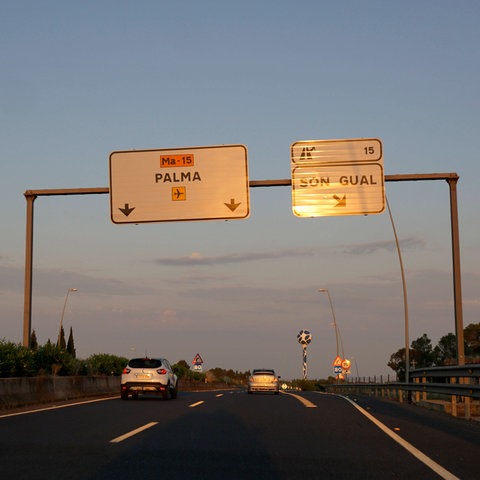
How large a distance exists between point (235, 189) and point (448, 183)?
592 centimetres

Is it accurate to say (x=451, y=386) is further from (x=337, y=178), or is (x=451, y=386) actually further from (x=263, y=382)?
(x=263, y=382)

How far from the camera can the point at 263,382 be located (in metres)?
32.6

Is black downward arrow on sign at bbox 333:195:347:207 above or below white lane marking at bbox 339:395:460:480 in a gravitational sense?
above

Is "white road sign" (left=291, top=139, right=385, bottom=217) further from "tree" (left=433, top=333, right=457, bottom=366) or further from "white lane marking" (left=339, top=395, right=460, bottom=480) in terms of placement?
"tree" (left=433, top=333, right=457, bottom=366)

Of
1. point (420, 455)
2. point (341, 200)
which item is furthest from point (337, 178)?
point (420, 455)

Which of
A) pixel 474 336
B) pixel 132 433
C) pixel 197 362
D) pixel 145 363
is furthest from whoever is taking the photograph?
pixel 474 336

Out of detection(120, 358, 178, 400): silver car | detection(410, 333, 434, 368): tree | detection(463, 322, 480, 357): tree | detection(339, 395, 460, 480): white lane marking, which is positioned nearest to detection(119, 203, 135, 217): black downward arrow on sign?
detection(120, 358, 178, 400): silver car

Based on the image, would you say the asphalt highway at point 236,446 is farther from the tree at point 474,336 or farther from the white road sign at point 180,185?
the tree at point 474,336

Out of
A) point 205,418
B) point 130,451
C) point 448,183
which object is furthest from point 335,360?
point 130,451

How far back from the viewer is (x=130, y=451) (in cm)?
897

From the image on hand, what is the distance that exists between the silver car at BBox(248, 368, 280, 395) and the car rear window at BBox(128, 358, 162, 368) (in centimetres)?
921

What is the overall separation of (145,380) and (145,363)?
Result: 2.80 feet

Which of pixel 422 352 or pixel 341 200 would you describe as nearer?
pixel 341 200

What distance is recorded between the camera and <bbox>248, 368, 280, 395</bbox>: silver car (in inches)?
1281
